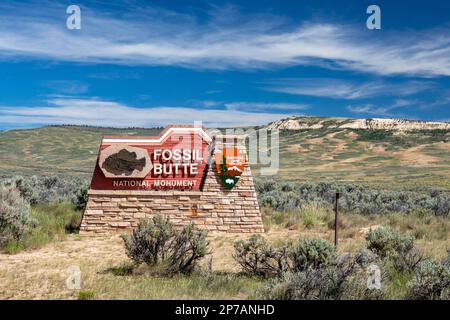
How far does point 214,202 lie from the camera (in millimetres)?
15281

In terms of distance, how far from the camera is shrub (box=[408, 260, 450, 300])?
23.3 ft

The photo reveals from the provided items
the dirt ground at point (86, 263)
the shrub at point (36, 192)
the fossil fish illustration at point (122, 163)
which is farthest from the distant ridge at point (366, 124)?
the fossil fish illustration at point (122, 163)

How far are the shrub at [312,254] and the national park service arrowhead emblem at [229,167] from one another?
21.5ft

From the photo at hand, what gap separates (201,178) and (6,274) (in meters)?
7.78

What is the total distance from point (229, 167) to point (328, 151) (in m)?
82.9

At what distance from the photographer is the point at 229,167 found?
15273 millimetres

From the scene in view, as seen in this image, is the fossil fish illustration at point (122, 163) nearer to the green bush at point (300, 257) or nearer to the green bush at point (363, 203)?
the green bush at point (300, 257)

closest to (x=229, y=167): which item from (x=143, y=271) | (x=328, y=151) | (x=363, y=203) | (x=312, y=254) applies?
(x=143, y=271)

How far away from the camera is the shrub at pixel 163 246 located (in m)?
9.43

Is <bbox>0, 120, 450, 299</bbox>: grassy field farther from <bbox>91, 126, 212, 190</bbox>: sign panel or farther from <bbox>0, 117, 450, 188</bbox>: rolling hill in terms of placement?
<bbox>0, 117, 450, 188</bbox>: rolling hill

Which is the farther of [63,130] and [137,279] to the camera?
[63,130]

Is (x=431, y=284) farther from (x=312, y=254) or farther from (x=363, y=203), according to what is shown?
(x=363, y=203)
